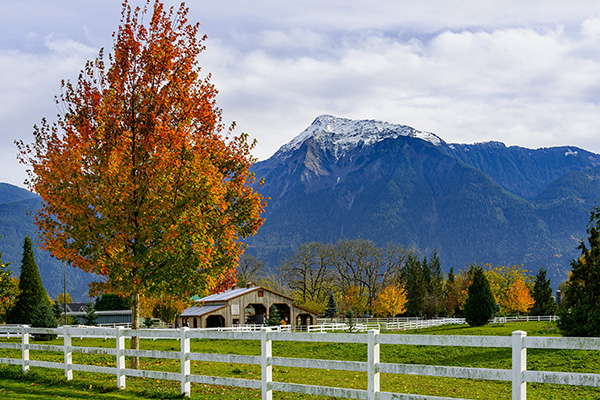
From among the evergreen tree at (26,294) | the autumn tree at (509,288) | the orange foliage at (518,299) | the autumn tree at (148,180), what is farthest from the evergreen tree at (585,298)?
the autumn tree at (509,288)

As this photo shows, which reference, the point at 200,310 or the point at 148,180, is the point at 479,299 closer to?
the point at 200,310

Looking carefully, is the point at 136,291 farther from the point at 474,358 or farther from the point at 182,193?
the point at 474,358

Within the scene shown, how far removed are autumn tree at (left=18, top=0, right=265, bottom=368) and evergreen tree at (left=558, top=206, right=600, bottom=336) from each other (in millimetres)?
19916

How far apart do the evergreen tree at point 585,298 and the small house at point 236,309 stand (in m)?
35.8

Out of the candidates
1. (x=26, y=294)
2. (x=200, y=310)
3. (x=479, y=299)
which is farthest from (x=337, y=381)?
(x=200, y=310)

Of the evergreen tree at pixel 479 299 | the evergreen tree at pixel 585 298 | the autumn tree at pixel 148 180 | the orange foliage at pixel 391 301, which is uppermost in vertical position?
the autumn tree at pixel 148 180

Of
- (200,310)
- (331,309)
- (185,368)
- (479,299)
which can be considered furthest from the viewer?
(331,309)

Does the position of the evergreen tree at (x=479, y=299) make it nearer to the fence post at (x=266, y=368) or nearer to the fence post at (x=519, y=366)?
the fence post at (x=266, y=368)

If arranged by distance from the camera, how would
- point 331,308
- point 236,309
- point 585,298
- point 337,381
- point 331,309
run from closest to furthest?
point 337,381
point 585,298
point 236,309
point 331,309
point 331,308

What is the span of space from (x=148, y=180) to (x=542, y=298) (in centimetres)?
7659

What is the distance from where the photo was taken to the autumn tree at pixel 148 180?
16.2m

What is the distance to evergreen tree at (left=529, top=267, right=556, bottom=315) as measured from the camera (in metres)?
80.4

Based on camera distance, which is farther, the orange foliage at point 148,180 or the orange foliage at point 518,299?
the orange foliage at point 518,299

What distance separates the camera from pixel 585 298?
3019 cm
